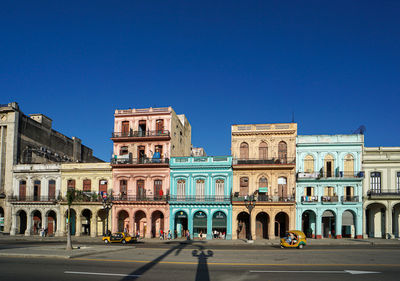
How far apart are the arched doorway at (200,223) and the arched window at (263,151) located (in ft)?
32.5

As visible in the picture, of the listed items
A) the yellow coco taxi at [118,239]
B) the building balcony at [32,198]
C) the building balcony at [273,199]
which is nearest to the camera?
the yellow coco taxi at [118,239]

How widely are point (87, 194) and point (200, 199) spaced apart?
1475 centimetres

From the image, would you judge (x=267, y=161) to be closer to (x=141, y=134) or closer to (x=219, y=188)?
(x=219, y=188)

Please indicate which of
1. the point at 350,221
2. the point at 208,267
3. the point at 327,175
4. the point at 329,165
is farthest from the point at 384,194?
the point at 208,267

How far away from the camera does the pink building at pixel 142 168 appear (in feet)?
143

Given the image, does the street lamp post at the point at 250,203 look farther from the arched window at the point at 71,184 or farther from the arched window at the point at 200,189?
the arched window at the point at 71,184

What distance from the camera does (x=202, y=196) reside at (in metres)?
42.7

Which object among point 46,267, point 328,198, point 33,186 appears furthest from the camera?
point 33,186

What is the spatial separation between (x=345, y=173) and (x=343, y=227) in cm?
660

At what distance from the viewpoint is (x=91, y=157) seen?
6756 cm

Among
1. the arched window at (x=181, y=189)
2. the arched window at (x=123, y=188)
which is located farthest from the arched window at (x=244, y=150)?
the arched window at (x=123, y=188)

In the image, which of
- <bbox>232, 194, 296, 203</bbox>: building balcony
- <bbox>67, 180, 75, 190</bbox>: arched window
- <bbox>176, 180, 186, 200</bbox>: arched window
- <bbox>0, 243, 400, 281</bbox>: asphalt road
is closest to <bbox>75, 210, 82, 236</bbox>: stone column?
<bbox>67, 180, 75, 190</bbox>: arched window

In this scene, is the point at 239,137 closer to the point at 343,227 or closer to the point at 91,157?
the point at 343,227

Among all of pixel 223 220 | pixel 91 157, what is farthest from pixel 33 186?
pixel 223 220
